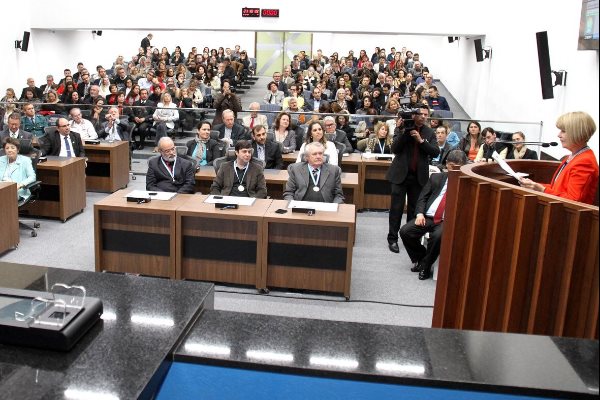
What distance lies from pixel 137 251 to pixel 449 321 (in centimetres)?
329

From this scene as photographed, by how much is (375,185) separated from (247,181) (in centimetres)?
265

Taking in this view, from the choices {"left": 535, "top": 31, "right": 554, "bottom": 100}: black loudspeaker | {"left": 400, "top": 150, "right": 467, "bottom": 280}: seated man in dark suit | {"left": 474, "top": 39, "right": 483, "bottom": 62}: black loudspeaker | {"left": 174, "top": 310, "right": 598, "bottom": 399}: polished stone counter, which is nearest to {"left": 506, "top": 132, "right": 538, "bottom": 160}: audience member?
{"left": 535, "top": 31, "right": 554, "bottom": 100}: black loudspeaker

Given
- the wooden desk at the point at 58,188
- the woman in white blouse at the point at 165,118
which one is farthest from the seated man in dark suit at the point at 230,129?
the wooden desk at the point at 58,188

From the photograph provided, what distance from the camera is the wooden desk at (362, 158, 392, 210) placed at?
7910 mm

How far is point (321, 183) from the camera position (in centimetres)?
571

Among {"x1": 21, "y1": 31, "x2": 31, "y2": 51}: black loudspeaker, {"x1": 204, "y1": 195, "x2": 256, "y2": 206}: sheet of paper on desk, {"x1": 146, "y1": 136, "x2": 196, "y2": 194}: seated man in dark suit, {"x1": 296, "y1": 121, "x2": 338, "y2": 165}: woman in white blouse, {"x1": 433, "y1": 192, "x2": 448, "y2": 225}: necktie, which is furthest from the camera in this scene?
{"x1": 21, "y1": 31, "x2": 31, "y2": 51}: black loudspeaker

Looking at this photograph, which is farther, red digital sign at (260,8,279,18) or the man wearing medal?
red digital sign at (260,8,279,18)

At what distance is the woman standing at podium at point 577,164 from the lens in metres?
2.23

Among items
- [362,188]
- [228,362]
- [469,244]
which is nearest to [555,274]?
[469,244]

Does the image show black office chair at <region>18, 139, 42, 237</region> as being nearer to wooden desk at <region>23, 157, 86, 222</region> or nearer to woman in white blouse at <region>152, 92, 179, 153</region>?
wooden desk at <region>23, 157, 86, 222</region>

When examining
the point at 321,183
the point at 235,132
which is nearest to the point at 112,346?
the point at 321,183

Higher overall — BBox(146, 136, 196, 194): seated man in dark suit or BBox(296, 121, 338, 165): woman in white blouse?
BBox(296, 121, 338, 165): woman in white blouse

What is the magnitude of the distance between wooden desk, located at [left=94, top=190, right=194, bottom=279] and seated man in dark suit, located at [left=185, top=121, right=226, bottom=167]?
7.42 feet

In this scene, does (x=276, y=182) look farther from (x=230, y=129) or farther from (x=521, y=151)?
(x=521, y=151)
